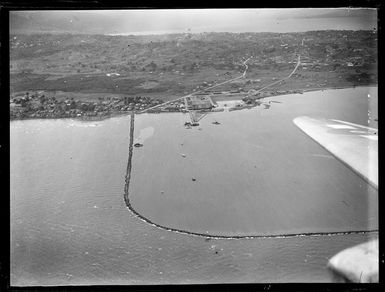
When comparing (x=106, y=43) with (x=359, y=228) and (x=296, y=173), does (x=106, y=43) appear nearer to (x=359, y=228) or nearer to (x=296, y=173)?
(x=296, y=173)

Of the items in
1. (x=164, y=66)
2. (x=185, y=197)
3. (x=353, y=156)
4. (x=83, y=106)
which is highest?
(x=164, y=66)

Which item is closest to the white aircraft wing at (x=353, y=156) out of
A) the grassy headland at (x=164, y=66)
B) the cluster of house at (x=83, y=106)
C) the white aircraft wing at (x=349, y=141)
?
the white aircraft wing at (x=349, y=141)

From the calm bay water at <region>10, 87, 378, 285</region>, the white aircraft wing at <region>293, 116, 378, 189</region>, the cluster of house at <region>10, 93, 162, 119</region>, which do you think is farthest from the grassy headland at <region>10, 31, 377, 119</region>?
the white aircraft wing at <region>293, 116, 378, 189</region>

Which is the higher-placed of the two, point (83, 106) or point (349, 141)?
point (83, 106)

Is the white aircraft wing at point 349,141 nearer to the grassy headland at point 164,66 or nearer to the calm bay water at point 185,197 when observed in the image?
the calm bay water at point 185,197

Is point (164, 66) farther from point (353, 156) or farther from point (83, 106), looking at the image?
point (353, 156)

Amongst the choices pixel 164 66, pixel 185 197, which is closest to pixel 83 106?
pixel 164 66
